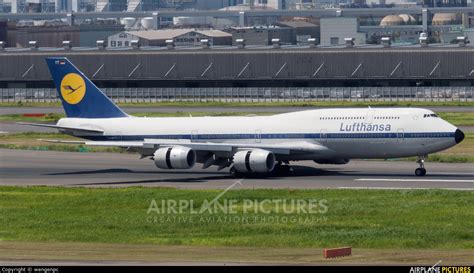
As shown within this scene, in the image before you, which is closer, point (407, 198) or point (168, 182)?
point (407, 198)

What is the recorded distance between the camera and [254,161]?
215ft

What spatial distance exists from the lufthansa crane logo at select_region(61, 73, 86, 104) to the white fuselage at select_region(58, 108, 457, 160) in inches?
186

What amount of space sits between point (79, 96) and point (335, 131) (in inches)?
661

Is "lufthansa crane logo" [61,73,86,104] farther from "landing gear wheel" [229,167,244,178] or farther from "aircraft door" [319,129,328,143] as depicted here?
"aircraft door" [319,129,328,143]

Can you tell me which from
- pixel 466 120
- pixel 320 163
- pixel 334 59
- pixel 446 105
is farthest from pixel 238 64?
pixel 320 163

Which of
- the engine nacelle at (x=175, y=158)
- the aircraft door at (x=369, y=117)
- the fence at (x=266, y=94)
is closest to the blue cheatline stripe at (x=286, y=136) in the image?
the aircraft door at (x=369, y=117)

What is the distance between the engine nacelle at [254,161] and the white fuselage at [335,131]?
161cm

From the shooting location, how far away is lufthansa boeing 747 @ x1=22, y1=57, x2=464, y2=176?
214ft

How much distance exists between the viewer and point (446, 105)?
124125 millimetres

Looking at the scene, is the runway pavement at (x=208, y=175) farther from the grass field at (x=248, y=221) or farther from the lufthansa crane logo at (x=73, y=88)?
the grass field at (x=248, y=221)

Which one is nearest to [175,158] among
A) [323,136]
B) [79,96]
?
[323,136]

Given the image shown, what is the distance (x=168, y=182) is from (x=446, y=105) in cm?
6449

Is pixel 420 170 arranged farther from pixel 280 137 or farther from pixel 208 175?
pixel 208 175

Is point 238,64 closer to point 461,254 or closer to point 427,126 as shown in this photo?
point 427,126
